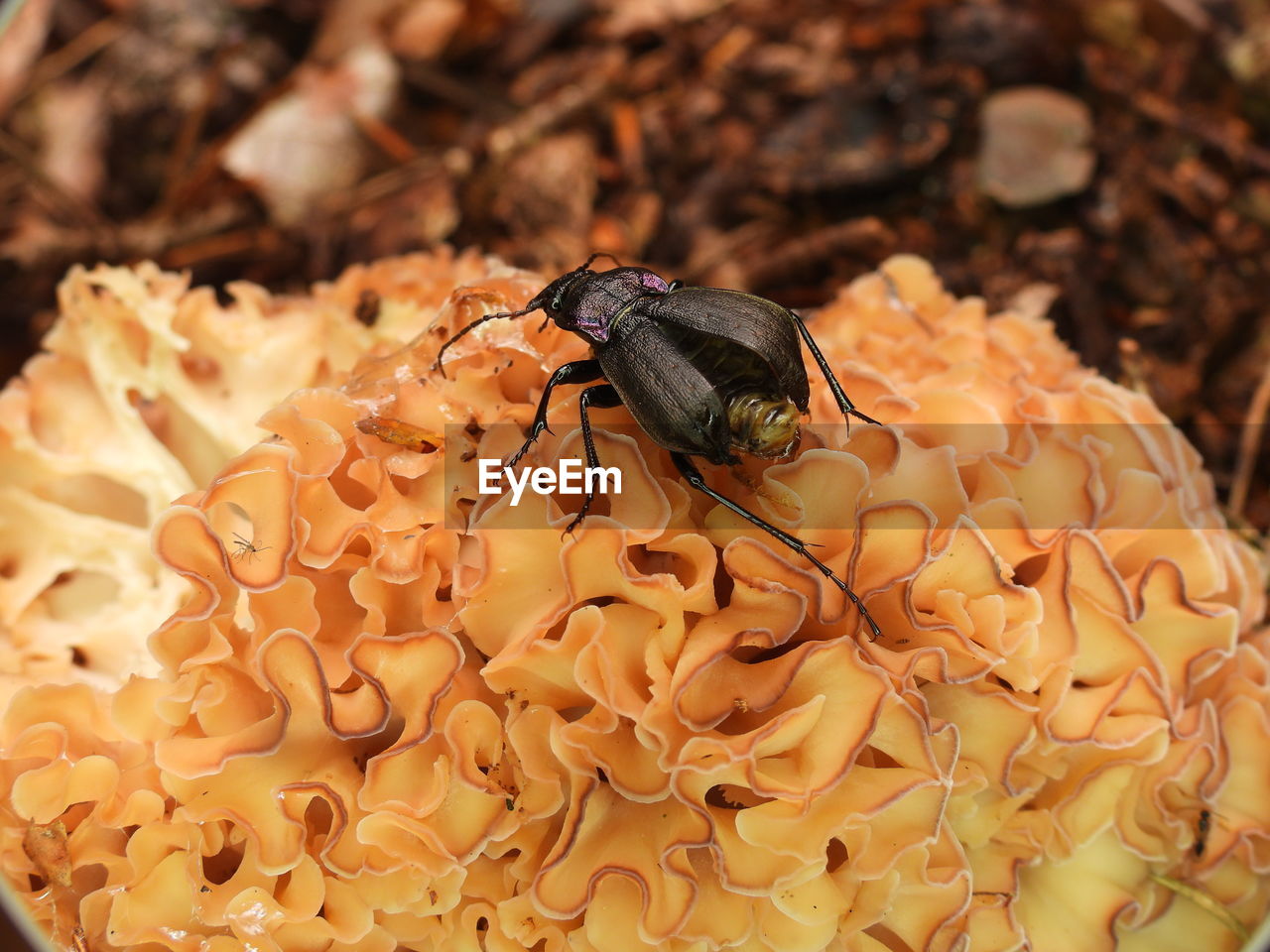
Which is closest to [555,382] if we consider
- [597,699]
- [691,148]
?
[597,699]

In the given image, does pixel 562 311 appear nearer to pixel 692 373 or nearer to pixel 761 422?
pixel 692 373

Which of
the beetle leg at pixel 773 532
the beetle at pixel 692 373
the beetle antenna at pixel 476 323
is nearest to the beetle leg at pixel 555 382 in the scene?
the beetle at pixel 692 373

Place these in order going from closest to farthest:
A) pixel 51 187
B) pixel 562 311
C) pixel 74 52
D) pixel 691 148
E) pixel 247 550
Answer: pixel 247 550
pixel 562 311
pixel 51 187
pixel 691 148
pixel 74 52

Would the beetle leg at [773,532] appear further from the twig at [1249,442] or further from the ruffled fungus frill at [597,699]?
the twig at [1249,442]

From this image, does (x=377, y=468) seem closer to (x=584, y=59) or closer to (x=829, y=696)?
(x=829, y=696)

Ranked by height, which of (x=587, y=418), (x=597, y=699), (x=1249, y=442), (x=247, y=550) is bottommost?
(x=1249, y=442)

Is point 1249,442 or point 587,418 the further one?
point 1249,442
